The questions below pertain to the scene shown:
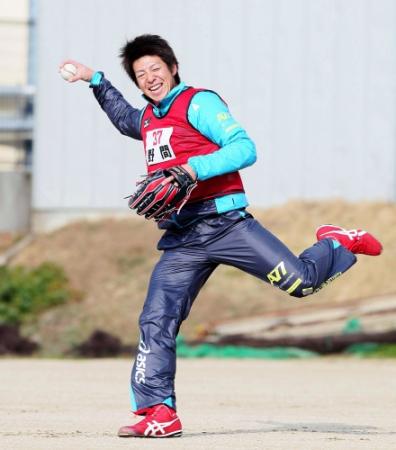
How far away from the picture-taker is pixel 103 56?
21750 millimetres

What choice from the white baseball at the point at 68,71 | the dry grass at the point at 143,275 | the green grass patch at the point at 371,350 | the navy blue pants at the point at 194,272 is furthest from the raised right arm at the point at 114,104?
the dry grass at the point at 143,275

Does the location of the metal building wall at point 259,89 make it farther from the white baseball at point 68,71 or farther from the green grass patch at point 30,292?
the white baseball at point 68,71

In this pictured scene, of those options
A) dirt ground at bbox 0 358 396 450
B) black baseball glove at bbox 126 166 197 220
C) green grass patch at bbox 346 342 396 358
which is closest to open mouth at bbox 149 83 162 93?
black baseball glove at bbox 126 166 197 220

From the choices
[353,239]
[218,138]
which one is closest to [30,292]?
[353,239]

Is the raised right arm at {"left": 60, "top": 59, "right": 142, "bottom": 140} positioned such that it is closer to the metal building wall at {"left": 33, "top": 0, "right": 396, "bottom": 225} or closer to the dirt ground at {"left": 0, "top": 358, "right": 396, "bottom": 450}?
the dirt ground at {"left": 0, "top": 358, "right": 396, "bottom": 450}

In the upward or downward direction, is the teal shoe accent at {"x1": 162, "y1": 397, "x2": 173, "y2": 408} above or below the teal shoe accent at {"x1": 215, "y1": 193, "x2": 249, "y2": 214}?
below

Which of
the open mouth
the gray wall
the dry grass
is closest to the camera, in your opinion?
the open mouth

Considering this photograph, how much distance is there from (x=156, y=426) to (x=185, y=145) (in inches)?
58.1

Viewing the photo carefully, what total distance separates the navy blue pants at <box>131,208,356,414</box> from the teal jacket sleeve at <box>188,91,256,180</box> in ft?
1.20

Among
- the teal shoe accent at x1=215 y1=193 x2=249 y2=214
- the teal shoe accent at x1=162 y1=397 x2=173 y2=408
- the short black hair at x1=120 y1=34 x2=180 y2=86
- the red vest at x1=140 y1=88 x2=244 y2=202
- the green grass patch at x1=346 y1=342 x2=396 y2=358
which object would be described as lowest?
the green grass patch at x1=346 y1=342 x2=396 y2=358

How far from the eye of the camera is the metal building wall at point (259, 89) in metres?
21.2

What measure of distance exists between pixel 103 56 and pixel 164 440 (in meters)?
15.9

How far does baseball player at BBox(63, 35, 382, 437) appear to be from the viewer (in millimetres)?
6543

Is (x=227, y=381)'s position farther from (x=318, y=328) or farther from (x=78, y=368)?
(x=318, y=328)
